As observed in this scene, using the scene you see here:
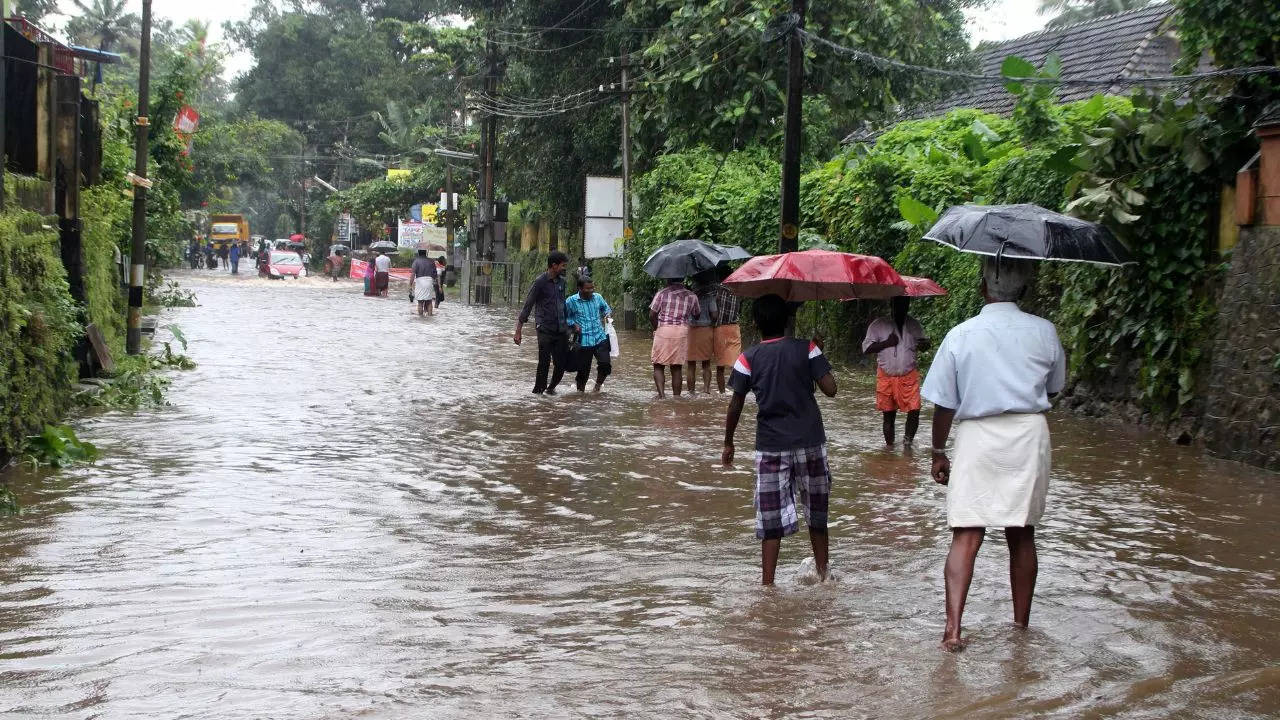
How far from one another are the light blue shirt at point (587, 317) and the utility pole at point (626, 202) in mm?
12268

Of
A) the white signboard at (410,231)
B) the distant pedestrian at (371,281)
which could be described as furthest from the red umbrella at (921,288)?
the white signboard at (410,231)

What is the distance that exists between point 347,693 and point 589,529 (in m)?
3.53

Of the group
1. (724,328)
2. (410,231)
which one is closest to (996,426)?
(724,328)

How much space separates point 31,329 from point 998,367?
27.1 ft

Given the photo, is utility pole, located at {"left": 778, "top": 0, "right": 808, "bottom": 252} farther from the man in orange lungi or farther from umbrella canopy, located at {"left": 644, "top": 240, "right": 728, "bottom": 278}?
the man in orange lungi

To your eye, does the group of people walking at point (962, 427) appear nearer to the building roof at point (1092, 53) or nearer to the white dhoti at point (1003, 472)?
the white dhoti at point (1003, 472)

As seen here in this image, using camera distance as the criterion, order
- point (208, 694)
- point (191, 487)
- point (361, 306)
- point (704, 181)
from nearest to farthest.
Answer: point (208, 694), point (191, 487), point (704, 181), point (361, 306)

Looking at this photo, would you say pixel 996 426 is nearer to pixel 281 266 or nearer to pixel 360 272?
pixel 281 266

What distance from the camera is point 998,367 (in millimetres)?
5844

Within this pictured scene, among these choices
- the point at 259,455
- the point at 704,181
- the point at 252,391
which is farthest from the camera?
the point at 704,181

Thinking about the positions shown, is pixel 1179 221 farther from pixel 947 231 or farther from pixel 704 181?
pixel 704 181

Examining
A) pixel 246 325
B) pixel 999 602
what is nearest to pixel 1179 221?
pixel 999 602

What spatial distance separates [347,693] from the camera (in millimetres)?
5148

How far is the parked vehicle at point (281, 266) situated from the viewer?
58062 millimetres
